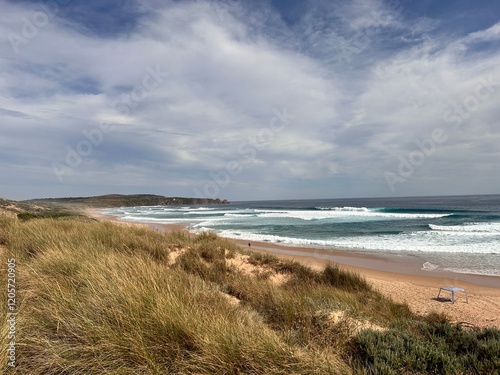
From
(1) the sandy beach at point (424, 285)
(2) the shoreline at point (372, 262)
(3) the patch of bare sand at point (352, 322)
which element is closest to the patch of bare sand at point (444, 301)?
(1) the sandy beach at point (424, 285)

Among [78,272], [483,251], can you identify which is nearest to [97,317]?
[78,272]

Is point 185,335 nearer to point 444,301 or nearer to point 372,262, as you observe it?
point 444,301

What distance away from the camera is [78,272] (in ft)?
14.8

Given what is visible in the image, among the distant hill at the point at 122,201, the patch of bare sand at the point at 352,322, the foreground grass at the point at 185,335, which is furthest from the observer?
the distant hill at the point at 122,201

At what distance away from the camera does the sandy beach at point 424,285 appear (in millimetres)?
8627

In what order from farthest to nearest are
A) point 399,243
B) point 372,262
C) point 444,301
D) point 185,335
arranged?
point 399,243, point 372,262, point 444,301, point 185,335

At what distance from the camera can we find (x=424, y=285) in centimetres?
1198

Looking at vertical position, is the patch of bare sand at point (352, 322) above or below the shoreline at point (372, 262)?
above

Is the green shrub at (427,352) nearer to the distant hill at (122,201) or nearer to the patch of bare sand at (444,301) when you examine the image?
the patch of bare sand at (444,301)

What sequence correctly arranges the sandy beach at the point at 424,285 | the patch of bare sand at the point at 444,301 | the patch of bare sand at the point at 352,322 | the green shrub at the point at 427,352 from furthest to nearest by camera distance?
the sandy beach at the point at 424,285
the patch of bare sand at the point at 444,301
the patch of bare sand at the point at 352,322
the green shrub at the point at 427,352

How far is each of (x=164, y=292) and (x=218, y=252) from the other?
699cm

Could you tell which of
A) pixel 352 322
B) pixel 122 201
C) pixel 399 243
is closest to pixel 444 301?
pixel 352 322

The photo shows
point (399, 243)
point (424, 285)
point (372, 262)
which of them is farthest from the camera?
point (399, 243)

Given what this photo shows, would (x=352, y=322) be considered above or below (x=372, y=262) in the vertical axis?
above
